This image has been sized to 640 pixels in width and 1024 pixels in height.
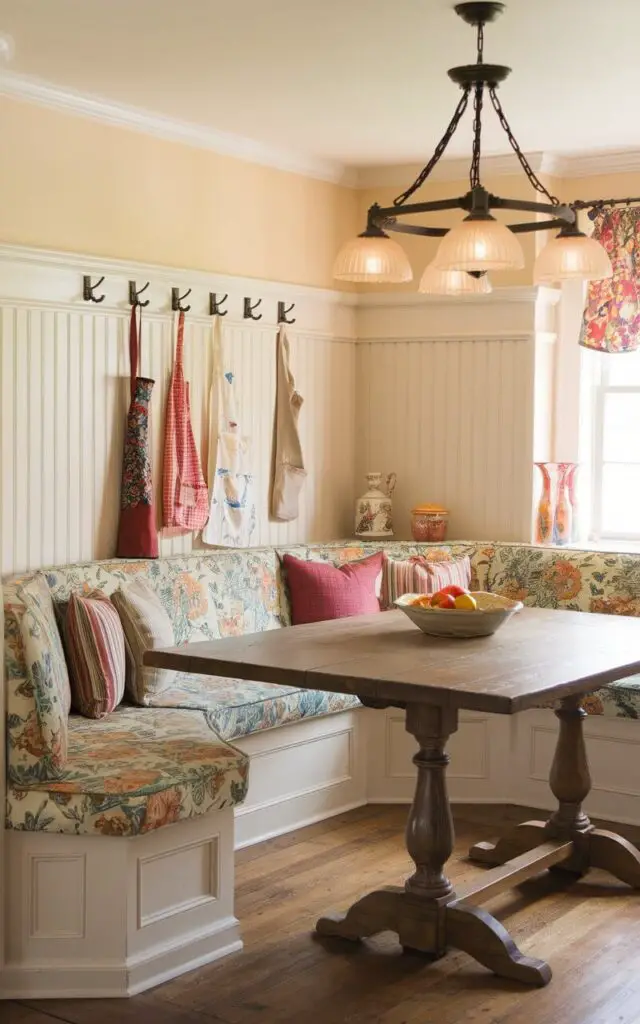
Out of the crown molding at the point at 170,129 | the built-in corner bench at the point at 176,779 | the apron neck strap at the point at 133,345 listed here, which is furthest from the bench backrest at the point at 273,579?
the crown molding at the point at 170,129

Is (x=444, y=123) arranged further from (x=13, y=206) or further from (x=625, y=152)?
(x=13, y=206)

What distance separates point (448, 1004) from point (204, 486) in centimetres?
256

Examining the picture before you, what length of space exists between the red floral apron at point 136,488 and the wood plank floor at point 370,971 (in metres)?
1.26

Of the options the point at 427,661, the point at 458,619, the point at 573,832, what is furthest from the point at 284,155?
the point at 573,832

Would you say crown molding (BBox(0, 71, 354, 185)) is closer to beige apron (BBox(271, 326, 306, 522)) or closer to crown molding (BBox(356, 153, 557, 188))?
crown molding (BBox(356, 153, 557, 188))

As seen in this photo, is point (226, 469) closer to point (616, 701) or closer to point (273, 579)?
point (273, 579)

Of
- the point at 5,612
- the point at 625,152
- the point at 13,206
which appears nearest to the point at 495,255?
the point at 5,612

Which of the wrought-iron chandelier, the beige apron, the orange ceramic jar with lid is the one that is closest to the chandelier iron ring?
the wrought-iron chandelier

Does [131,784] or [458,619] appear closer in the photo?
[131,784]

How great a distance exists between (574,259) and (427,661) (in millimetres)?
1243

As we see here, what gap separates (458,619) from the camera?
385cm

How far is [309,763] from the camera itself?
15.6ft

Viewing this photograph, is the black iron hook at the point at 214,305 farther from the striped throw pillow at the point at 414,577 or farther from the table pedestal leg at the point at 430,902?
the table pedestal leg at the point at 430,902

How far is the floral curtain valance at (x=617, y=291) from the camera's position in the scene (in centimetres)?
574
